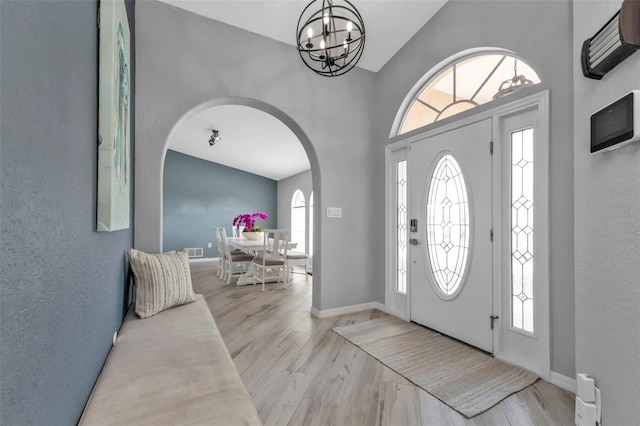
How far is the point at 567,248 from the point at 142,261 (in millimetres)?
2893

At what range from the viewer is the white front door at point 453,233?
2480 mm

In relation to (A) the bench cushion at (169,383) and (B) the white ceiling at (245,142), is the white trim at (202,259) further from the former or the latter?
(A) the bench cushion at (169,383)

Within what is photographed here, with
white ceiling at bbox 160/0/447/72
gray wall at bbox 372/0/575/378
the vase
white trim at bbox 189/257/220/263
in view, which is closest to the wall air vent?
white trim at bbox 189/257/220/263

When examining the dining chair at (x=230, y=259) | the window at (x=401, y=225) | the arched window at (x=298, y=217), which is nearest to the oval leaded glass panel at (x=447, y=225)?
the window at (x=401, y=225)

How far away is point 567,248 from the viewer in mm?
→ 1944

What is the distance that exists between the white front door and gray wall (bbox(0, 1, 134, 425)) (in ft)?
8.64

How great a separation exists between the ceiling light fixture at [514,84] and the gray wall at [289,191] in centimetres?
505

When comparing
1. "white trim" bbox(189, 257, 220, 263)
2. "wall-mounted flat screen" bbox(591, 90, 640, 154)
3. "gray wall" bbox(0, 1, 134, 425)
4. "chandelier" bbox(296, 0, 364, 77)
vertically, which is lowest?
"white trim" bbox(189, 257, 220, 263)

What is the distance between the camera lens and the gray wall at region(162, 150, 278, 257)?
7.89 metres

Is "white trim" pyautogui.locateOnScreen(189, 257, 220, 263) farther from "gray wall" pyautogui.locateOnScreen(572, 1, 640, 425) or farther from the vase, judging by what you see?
"gray wall" pyautogui.locateOnScreen(572, 1, 640, 425)

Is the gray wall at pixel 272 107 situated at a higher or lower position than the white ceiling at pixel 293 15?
lower

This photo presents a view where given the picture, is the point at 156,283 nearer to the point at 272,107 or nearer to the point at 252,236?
the point at 272,107

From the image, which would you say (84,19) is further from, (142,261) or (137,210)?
(137,210)

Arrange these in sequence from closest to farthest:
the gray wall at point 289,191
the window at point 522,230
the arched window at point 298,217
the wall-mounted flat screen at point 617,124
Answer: the wall-mounted flat screen at point 617,124
the window at point 522,230
the gray wall at point 289,191
the arched window at point 298,217
